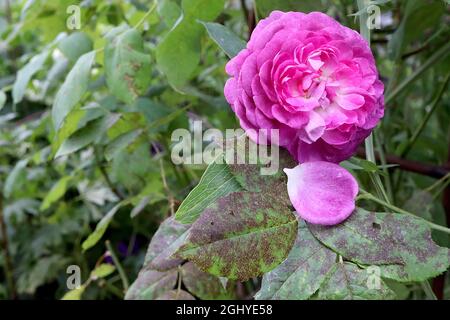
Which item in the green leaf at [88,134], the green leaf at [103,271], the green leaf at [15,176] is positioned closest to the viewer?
the green leaf at [88,134]

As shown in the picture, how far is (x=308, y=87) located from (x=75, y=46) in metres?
0.39

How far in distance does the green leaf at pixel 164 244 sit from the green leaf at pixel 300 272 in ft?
0.46

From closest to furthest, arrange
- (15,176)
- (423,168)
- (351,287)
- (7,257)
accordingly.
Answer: (351,287) < (423,168) < (15,176) < (7,257)

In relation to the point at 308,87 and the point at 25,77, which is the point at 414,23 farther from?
the point at 25,77

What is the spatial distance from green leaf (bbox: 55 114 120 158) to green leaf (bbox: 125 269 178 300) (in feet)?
0.51

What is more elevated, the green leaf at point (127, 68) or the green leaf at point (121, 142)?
the green leaf at point (127, 68)

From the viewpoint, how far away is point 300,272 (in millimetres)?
333

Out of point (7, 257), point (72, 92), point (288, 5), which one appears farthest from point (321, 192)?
point (7, 257)

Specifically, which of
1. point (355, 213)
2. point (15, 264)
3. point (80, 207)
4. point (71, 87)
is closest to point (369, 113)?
point (355, 213)

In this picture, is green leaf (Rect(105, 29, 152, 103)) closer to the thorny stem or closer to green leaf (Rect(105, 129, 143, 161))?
green leaf (Rect(105, 129, 143, 161))

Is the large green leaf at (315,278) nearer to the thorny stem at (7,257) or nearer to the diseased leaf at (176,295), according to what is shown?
the diseased leaf at (176,295)

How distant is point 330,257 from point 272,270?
34mm

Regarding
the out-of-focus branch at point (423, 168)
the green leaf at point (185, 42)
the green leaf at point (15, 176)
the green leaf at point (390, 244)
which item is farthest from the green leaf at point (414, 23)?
the green leaf at point (15, 176)

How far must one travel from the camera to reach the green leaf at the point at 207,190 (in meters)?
0.35
